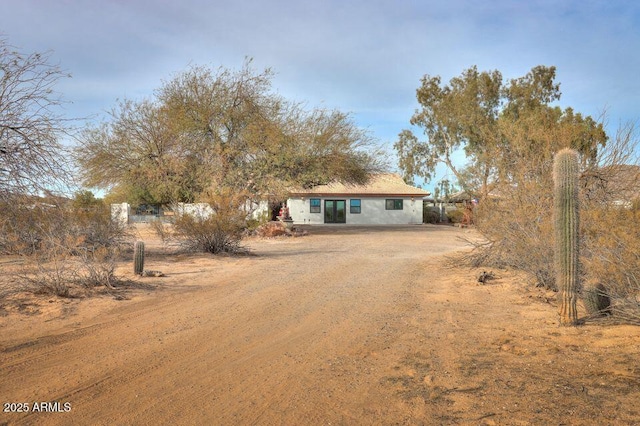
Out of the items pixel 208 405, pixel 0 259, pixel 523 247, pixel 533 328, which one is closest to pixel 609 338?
pixel 533 328

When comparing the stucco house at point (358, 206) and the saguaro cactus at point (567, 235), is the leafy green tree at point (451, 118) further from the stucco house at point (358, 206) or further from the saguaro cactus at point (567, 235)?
the saguaro cactus at point (567, 235)

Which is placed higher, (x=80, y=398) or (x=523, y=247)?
(x=523, y=247)

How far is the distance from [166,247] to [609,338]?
52.3 feet

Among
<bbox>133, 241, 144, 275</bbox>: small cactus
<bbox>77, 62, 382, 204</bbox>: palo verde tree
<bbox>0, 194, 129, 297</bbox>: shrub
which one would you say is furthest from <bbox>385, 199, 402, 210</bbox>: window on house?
<bbox>0, 194, 129, 297</bbox>: shrub

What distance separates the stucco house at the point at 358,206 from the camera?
139ft

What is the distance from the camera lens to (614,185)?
10281 millimetres

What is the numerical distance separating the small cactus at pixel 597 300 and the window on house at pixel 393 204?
35.4m

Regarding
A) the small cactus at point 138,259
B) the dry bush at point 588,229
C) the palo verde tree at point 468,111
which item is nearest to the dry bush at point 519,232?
the dry bush at point 588,229

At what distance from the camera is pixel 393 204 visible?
43062 mm

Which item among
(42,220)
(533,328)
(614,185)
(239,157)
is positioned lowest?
(533,328)

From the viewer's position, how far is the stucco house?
4231cm

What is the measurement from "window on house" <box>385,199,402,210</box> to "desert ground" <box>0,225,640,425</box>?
32.5 metres

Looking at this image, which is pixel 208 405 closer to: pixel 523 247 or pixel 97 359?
pixel 97 359

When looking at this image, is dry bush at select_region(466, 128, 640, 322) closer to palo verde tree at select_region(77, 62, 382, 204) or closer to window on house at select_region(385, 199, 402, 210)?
palo verde tree at select_region(77, 62, 382, 204)
